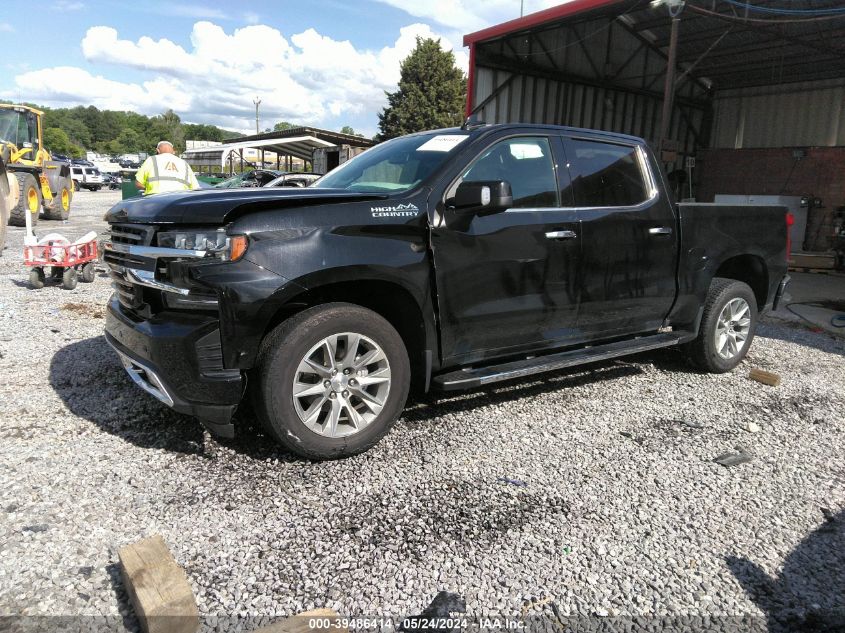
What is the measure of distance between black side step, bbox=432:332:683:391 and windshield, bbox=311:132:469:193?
116 cm

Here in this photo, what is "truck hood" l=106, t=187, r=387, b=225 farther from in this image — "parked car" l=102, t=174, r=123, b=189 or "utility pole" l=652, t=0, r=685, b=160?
"parked car" l=102, t=174, r=123, b=189

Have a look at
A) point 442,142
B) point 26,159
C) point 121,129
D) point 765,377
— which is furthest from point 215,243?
point 121,129

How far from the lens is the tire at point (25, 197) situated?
12587 mm

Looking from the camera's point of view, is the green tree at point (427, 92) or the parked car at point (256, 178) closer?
the parked car at point (256, 178)

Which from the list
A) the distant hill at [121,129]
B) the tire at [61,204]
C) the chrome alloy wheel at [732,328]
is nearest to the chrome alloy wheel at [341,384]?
the chrome alloy wheel at [732,328]

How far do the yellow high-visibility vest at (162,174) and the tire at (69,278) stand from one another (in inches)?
52.7

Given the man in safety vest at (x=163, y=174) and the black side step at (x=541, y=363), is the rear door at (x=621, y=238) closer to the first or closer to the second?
the black side step at (x=541, y=363)

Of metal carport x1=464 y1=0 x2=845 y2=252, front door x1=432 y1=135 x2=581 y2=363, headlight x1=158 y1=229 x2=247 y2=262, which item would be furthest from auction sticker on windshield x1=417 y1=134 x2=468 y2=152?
metal carport x1=464 y1=0 x2=845 y2=252

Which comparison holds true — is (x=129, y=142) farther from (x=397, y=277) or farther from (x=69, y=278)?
(x=397, y=277)

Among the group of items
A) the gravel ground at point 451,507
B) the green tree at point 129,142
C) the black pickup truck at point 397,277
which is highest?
the green tree at point 129,142

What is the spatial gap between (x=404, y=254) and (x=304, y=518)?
4.75 feet

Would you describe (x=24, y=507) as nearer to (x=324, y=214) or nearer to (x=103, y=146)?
(x=324, y=214)

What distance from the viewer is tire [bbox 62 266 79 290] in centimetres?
723

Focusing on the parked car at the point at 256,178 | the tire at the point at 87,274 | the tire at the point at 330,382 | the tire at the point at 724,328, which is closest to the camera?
the tire at the point at 330,382
